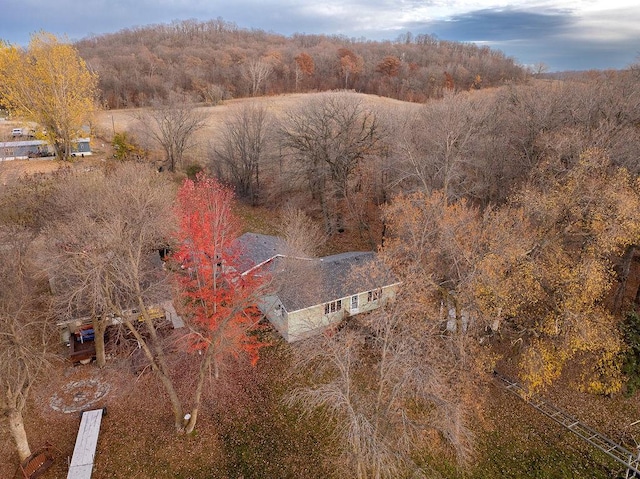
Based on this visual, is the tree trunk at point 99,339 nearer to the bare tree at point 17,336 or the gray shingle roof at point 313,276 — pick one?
the bare tree at point 17,336

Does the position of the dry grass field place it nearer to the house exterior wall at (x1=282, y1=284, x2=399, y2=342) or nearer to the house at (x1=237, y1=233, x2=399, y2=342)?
the house exterior wall at (x1=282, y1=284, x2=399, y2=342)

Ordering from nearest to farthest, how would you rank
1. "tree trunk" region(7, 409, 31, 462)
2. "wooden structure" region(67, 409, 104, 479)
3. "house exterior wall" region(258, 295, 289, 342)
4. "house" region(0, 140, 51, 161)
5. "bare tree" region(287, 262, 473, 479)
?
"bare tree" region(287, 262, 473, 479) → "tree trunk" region(7, 409, 31, 462) → "wooden structure" region(67, 409, 104, 479) → "house exterior wall" region(258, 295, 289, 342) → "house" region(0, 140, 51, 161)

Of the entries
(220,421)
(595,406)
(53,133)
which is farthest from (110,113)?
(595,406)

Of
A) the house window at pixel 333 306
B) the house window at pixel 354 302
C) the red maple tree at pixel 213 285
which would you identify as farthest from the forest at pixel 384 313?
the house window at pixel 333 306

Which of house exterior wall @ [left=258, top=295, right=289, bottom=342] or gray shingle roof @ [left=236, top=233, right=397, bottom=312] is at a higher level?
gray shingle roof @ [left=236, top=233, right=397, bottom=312]

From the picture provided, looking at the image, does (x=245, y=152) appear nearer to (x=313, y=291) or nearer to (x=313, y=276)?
(x=313, y=276)

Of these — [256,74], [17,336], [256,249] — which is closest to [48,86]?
[256,249]

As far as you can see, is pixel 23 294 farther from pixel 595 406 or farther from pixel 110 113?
pixel 110 113

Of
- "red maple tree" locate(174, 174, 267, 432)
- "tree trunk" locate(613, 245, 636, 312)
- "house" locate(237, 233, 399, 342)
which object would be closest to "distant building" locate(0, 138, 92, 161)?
"red maple tree" locate(174, 174, 267, 432)
